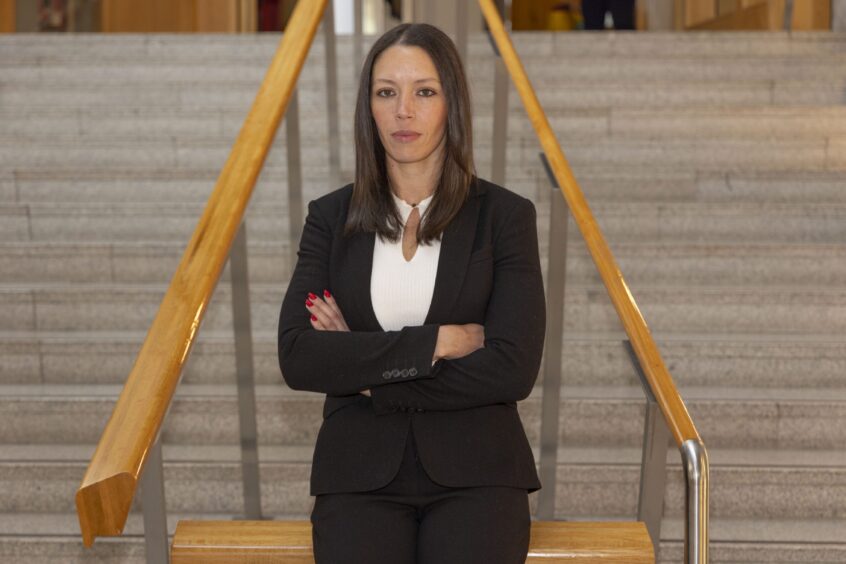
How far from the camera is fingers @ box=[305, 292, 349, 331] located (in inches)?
82.2

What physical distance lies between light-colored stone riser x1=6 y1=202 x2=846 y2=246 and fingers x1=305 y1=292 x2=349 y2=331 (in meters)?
2.27

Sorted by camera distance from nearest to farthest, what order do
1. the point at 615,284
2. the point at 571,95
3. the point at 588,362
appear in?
the point at 615,284 → the point at 588,362 → the point at 571,95

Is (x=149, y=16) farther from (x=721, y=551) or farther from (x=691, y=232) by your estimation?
(x=721, y=551)

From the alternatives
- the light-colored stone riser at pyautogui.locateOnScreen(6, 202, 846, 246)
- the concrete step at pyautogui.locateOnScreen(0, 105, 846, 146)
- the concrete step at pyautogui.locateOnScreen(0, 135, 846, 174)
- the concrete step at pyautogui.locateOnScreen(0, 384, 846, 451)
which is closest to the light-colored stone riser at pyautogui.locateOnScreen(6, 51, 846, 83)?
the concrete step at pyautogui.locateOnScreen(0, 105, 846, 146)

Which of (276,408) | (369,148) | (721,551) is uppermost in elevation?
(369,148)

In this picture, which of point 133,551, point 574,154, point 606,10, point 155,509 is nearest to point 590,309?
point 574,154

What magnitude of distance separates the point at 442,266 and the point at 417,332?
0.51ft

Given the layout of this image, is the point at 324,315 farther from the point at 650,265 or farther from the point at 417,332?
the point at 650,265

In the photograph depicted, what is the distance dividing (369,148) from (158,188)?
274 cm

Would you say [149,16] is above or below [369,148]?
above

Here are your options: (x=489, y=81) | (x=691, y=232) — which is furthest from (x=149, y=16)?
(x=691, y=232)

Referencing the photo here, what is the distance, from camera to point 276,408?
3389 mm

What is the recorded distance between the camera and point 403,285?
6.95 ft

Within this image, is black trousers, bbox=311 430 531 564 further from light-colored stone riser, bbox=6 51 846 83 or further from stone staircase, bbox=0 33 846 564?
light-colored stone riser, bbox=6 51 846 83
